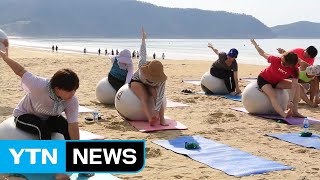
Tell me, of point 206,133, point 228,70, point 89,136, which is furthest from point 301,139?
point 228,70

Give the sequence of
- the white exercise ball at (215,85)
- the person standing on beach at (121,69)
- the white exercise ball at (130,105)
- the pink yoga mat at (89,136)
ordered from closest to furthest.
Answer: the pink yoga mat at (89,136), the white exercise ball at (130,105), the person standing on beach at (121,69), the white exercise ball at (215,85)

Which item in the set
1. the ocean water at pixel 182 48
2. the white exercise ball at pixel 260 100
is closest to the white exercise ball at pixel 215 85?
the white exercise ball at pixel 260 100

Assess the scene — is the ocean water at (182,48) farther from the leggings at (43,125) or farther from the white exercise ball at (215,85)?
the leggings at (43,125)

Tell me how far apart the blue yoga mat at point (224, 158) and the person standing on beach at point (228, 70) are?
524 centimetres

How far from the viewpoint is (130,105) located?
838 centimetres

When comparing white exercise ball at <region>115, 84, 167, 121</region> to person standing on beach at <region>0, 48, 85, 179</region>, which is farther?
white exercise ball at <region>115, 84, 167, 121</region>

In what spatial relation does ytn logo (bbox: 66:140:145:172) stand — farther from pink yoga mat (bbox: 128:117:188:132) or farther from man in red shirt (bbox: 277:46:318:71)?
man in red shirt (bbox: 277:46:318:71)

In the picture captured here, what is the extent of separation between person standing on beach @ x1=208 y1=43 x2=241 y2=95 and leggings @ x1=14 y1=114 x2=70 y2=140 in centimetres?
725

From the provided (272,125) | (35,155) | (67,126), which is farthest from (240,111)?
(35,155)

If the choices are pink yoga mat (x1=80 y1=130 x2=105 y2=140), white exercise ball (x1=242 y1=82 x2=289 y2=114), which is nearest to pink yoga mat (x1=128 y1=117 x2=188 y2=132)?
pink yoga mat (x1=80 y1=130 x2=105 y2=140)

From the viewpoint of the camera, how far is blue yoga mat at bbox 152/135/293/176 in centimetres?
571

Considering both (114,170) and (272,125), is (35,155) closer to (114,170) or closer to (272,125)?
(114,170)

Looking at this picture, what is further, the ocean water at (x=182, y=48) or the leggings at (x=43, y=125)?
the ocean water at (x=182, y=48)

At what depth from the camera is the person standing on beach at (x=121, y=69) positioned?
996 centimetres
